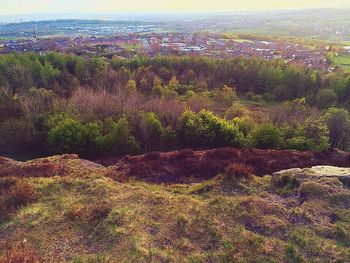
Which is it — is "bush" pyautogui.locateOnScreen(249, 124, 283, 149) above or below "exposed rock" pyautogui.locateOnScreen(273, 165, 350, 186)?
below

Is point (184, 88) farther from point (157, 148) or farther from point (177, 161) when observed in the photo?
point (177, 161)

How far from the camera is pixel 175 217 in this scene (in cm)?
1145

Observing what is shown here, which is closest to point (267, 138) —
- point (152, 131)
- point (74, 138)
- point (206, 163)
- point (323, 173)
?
point (206, 163)

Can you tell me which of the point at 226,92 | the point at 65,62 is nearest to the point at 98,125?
the point at 226,92

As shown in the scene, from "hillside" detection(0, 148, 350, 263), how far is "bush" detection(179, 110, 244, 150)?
29.2ft

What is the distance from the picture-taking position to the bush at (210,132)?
80.4 ft

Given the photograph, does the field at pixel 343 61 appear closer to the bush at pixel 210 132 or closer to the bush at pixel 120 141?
the bush at pixel 210 132

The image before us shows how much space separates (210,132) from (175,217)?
13.8 meters

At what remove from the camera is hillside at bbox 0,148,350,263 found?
32.2ft

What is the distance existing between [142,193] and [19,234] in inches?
182

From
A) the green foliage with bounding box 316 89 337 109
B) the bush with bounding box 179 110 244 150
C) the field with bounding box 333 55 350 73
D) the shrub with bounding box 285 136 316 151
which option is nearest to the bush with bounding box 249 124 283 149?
the shrub with bounding box 285 136 316 151

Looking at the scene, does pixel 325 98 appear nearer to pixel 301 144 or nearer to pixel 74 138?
pixel 301 144

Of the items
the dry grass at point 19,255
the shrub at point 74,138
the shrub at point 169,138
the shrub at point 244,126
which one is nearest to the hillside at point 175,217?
the dry grass at point 19,255

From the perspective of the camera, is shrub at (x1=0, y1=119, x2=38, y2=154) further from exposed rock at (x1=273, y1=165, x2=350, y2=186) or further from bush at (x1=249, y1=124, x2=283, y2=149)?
exposed rock at (x1=273, y1=165, x2=350, y2=186)
